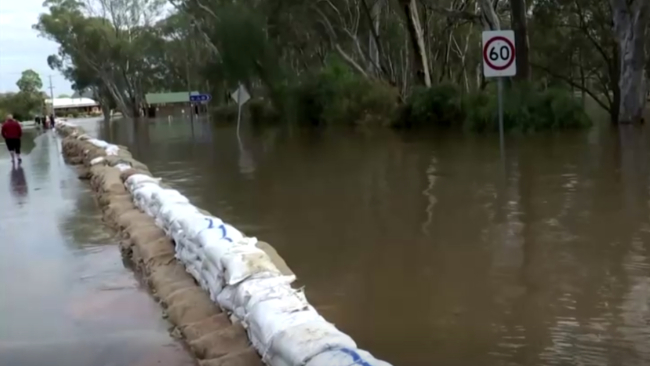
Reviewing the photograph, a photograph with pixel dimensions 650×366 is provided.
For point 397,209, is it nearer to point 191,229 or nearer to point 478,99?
point 191,229

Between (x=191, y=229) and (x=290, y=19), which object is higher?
(x=290, y=19)

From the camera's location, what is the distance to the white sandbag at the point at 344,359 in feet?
14.5

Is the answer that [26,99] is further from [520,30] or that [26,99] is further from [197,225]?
[197,225]

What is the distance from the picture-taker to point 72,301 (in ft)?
24.6

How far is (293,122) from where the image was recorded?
148 ft

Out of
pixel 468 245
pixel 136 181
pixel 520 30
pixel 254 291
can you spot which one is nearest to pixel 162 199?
pixel 136 181

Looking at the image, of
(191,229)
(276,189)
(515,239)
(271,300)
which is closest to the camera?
(271,300)

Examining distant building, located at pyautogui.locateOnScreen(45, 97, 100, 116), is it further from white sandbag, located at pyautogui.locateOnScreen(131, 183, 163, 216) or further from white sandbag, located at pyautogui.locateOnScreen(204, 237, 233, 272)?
white sandbag, located at pyautogui.locateOnScreen(204, 237, 233, 272)

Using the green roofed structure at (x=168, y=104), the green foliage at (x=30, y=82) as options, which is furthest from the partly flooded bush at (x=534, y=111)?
the green foliage at (x=30, y=82)

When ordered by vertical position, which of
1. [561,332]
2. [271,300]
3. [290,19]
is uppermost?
[290,19]

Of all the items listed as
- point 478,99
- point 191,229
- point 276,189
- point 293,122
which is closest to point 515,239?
point 191,229

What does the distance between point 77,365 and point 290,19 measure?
41.9 meters

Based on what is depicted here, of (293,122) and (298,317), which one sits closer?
(298,317)

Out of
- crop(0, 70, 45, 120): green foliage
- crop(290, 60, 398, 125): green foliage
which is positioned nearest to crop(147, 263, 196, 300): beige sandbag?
crop(290, 60, 398, 125): green foliage
